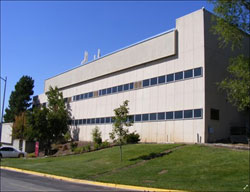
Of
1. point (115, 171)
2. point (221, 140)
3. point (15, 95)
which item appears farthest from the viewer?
point (15, 95)

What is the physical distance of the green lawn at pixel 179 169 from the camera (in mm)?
13734

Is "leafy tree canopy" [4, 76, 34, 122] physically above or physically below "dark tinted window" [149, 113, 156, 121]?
above

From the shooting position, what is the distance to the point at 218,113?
88.2ft

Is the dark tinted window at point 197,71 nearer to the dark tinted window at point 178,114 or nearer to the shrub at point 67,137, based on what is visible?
the dark tinted window at point 178,114

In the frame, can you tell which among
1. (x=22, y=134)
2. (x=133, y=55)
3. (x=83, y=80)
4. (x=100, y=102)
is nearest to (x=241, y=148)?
(x=133, y=55)

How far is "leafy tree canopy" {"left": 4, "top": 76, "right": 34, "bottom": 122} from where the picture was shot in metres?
70.2

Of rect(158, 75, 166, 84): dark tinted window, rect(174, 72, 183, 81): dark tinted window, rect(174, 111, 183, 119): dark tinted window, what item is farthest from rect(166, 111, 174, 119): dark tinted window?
rect(158, 75, 166, 84): dark tinted window

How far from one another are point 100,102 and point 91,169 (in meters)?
19.4

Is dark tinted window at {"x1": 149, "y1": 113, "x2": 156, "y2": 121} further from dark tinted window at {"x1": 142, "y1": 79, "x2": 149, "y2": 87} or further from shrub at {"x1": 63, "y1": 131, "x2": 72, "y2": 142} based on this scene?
shrub at {"x1": 63, "y1": 131, "x2": 72, "y2": 142}

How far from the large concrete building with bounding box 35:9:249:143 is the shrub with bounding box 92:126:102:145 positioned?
66 cm

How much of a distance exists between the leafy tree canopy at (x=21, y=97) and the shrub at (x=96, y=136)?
37698 millimetres

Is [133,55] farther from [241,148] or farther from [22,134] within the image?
[22,134]

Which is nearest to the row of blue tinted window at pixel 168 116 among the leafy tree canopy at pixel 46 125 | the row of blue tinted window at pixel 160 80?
the row of blue tinted window at pixel 160 80

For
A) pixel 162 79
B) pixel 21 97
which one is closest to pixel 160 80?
pixel 162 79
